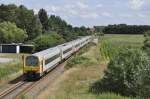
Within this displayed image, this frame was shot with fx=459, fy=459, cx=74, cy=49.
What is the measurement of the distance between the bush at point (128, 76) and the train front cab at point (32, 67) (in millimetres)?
8662

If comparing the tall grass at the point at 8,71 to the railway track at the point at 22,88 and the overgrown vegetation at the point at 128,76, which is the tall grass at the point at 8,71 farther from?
the overgrown vegetation at the point at 128,76

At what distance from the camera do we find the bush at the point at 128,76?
29.3 meters

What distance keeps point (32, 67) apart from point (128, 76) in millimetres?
13230

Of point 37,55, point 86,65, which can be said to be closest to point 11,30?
point 86,65

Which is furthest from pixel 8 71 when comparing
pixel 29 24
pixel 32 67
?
pixel 29 24

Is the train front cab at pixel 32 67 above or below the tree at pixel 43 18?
below

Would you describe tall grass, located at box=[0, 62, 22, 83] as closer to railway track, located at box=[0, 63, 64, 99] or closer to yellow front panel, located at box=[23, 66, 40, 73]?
yellow front panel, located at box=[23, 66, 40, 73]

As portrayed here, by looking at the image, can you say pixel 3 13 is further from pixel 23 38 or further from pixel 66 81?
pixel 66 81

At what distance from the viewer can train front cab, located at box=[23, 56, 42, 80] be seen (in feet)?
137

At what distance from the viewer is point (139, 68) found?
1201 inches

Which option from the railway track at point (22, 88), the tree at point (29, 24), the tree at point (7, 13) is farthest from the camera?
the tree at point (29, 24)

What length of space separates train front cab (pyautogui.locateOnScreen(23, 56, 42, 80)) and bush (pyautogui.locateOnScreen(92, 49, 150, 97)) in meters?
8.66

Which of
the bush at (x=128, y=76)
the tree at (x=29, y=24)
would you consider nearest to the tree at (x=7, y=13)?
the tree at (x=29, y=24)

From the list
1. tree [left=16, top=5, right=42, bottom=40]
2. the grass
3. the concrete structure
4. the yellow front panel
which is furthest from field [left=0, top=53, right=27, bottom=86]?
tree [left=16, top=5, right=42, bottom=40]
